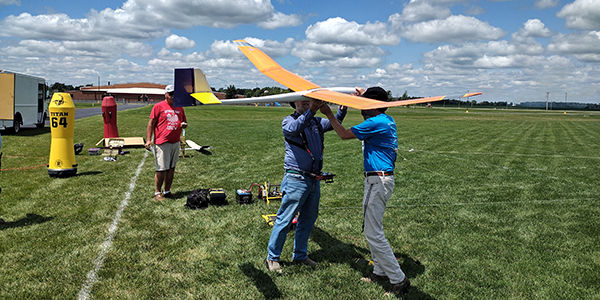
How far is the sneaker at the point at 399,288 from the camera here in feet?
13.8

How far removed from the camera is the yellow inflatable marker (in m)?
9.16

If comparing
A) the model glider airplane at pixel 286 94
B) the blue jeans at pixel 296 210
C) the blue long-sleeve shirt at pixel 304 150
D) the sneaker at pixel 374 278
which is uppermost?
the model glider airplane at pixel 286 94

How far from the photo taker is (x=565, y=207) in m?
8.06

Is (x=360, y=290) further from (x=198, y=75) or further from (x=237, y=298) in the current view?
(x=198, y=75)

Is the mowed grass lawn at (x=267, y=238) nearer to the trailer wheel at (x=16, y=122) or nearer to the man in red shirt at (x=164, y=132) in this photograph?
the man in red shirt at (x=164, y=132)

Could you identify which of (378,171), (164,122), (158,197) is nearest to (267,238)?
(378,171)

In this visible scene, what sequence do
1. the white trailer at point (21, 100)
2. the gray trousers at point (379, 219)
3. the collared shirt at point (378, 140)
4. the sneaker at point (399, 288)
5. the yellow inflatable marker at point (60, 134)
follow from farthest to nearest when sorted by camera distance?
the white trailer at point (21, 100)
the yellow inflatable marker at point (60, 134)
the sneaker at point (399, 288)
the gray trousers at point (379, 219)
the collared shirt at point (378, 140)

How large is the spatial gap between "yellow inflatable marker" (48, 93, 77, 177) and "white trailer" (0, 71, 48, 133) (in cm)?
1303

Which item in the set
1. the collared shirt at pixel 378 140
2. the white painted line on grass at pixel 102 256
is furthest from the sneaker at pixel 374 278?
the white painted line on grass at pixel 102 256

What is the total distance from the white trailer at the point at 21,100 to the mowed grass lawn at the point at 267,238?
11.5 m

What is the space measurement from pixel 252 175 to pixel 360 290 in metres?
6.66

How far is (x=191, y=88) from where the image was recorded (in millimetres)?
3707

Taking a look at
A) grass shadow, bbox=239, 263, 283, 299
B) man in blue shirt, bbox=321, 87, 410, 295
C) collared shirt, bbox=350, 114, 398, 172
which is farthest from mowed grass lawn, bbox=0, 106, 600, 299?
collared shirt, bbox=350, 114, 398, 172

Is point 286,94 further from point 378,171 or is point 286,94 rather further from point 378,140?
point 378,171
